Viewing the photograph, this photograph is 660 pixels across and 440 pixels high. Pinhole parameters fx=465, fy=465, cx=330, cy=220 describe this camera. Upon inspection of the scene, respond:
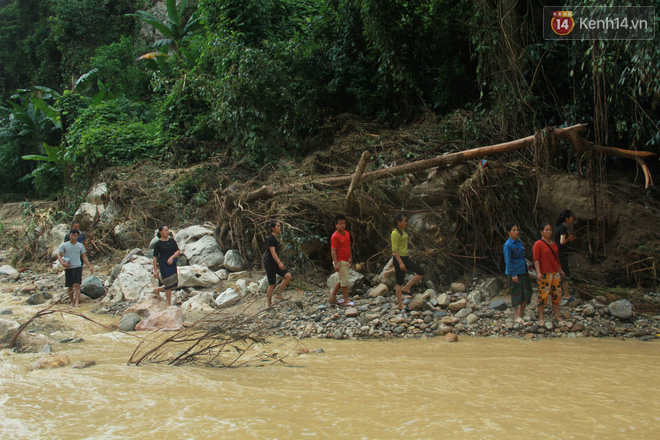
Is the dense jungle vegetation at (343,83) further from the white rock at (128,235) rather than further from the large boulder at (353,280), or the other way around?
the large boulder at (353,280)

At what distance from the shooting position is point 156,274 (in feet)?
25.1

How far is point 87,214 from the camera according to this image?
42.2 feet

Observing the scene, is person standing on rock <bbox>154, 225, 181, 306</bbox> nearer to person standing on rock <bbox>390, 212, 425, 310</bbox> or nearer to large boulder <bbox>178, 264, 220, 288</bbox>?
large boulder <bbox>178, 264, 220, 288</bbox>

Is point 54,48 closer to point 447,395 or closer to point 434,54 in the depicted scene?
point 434,54

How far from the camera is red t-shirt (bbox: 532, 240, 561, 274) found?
6062mm

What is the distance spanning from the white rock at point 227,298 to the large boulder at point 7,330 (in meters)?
2.82

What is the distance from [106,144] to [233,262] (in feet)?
25.3

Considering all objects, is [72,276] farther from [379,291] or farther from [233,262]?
[379,291]

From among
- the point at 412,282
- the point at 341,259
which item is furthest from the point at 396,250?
the point at 341,259

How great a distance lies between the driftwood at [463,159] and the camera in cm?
687

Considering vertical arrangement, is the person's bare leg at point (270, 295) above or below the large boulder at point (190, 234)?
below

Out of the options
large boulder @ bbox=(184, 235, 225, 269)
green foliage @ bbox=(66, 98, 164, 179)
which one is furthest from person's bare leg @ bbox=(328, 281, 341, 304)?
green foliage @ bbox=(66, 98, 164, 179)

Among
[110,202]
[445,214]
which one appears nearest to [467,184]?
[445,214]

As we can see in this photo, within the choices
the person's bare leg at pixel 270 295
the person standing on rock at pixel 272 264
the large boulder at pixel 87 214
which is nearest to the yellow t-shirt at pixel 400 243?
the person standing on rock at pixel 272 264
